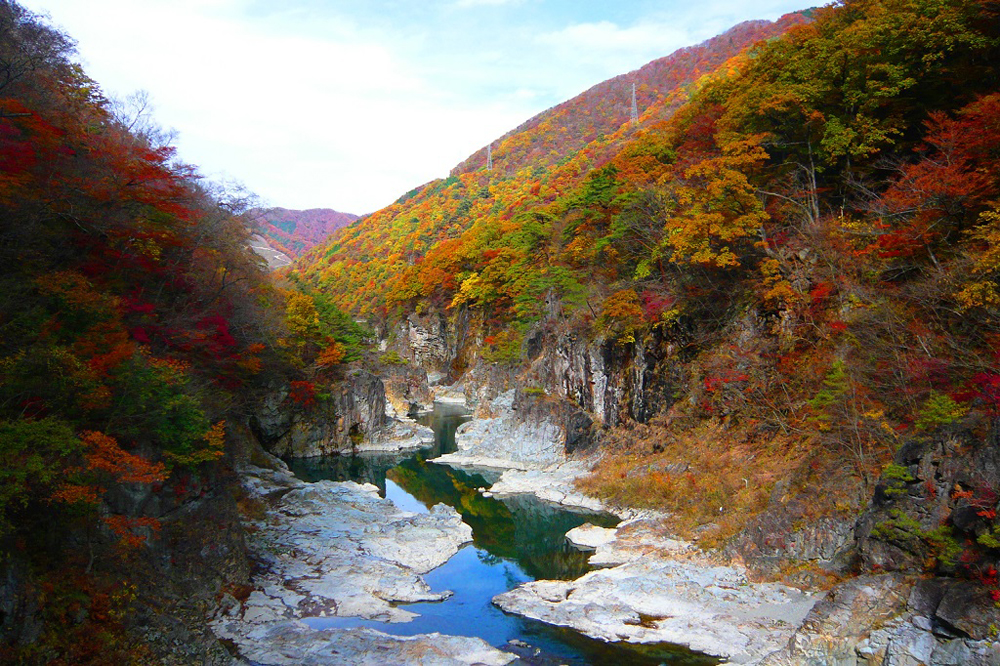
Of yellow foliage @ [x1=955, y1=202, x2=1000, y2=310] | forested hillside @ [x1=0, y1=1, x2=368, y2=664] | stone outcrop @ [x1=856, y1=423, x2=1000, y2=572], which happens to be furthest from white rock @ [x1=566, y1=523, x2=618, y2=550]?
yellow foliage @ [x1=955, y1=202, x2=1000, y2=310]

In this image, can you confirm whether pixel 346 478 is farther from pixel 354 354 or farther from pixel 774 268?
pixel 774 268

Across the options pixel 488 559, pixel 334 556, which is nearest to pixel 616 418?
pixel 488 559

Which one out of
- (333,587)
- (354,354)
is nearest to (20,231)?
(333,587)

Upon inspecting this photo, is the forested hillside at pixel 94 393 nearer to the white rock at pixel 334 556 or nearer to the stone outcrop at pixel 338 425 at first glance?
the white rock at pixel 334 556

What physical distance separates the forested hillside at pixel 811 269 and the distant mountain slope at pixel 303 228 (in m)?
108

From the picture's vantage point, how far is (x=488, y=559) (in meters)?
19.7

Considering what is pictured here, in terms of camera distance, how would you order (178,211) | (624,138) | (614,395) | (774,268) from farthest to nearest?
1. (624,138)
2. (614,395)
3. (774,268)
4. (178,211)

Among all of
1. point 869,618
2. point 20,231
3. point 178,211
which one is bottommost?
point 869,618

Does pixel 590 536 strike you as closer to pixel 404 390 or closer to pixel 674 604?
pixel 674 604

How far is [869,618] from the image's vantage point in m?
10.9

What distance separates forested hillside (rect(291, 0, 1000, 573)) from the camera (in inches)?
553

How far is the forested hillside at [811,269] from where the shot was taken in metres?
14.1

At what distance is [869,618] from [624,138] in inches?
2527

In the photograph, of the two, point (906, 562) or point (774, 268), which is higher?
point (774, 268)
